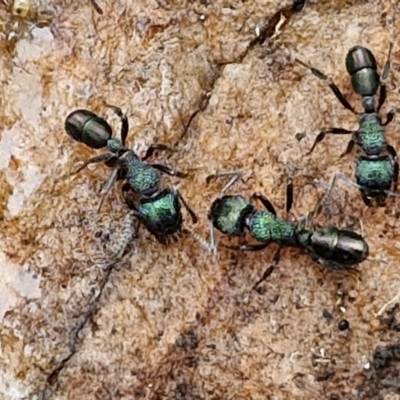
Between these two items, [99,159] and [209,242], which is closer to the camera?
[209,242]

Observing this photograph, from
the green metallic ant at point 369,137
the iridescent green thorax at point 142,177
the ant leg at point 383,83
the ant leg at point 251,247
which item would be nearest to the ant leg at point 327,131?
the green metallic ant at point 369,137

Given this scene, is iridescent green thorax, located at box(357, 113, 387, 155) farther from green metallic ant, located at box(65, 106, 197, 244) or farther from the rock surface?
green metallic ant, located at box(65, 106, 197, 244)

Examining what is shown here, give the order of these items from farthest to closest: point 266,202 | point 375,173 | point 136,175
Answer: point 136,175, point 266,202, point 375,173

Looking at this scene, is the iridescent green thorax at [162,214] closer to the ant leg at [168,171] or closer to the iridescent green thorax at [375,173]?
the ant leg at [168,171]

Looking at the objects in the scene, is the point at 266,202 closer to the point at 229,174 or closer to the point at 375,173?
the point at 229,174

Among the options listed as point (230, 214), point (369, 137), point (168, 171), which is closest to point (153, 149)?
point (168, 171)

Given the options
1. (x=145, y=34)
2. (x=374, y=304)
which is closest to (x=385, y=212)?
(x=374, y=304)

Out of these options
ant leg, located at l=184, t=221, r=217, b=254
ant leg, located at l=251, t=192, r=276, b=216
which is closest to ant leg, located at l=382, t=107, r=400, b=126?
ant leg, located at l=251, t=192, r=276, b=216
